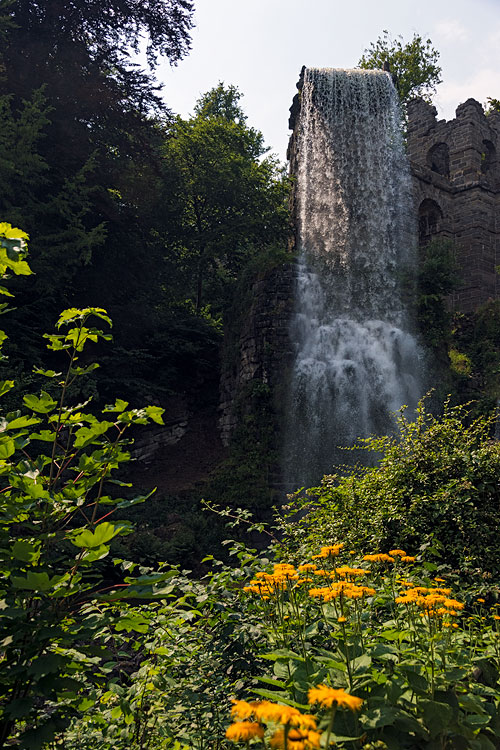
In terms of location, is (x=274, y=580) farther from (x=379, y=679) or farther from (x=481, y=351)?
(x=481, y=351)

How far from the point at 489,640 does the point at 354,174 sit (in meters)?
17.2

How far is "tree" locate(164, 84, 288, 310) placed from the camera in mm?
17328

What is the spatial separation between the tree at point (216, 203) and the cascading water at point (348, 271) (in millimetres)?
1211

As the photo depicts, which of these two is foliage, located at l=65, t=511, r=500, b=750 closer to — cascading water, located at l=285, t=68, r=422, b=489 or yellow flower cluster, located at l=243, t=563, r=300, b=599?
yellow flower cluster, located at l=243, t=563, r=300, b=599

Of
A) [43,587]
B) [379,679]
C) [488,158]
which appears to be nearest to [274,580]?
[379,679]

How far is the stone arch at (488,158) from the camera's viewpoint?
23.1 metres

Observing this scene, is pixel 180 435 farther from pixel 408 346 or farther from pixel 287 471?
pixel 408 346

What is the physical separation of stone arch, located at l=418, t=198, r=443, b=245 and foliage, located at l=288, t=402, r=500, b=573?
18885 mm

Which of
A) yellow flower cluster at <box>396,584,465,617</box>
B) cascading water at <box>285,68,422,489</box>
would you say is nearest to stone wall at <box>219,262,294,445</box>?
cascading water at <box>285,68,422,489</box>

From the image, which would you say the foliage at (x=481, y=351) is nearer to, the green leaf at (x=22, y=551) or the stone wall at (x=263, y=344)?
the stone wall at (x=263, y=344)

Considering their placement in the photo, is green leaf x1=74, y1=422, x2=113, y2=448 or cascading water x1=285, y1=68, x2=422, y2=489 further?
cascading water x1=285, y1=68, x2=422, y2=489

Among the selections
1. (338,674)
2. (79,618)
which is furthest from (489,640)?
(79,618)

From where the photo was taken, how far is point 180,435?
14.4 m

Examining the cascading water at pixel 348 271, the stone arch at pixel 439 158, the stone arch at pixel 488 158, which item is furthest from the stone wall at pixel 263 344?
the stone arch at pixel 488 158
